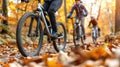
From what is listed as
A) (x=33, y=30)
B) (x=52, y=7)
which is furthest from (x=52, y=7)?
(x=33, y=30)

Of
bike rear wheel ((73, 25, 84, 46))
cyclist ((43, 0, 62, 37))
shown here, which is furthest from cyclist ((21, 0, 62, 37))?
bike rear wheel ((73, 25, 84, 46))

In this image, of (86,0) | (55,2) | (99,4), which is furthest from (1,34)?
(99,4)

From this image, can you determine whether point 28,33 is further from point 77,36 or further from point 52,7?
point 77,36

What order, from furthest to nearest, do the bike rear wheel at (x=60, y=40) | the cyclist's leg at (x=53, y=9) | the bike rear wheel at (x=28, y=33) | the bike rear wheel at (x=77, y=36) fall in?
the bike rear wheel at (x=77, y=36) < the bike rear wheel at (x=60, y=40) < the cyclist's leg at (x=53, y=9) < the bike rear wheel at (x=28, y=33)

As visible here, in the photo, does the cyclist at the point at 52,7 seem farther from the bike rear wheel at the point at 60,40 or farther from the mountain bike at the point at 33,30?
the bike rear wheel at the point at 60,40

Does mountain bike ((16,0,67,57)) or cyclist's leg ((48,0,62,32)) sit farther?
cyclist's leg ((48,0,62,32))

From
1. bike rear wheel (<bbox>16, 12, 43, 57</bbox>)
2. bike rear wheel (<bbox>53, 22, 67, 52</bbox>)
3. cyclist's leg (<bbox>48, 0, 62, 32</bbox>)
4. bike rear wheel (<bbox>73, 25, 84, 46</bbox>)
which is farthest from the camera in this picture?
bike rear wheel (<bbox>73, 25, 84, 46</bbox>)

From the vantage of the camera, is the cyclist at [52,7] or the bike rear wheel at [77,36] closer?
the cyclist at [52,7]

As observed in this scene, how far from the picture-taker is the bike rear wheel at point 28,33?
562cm

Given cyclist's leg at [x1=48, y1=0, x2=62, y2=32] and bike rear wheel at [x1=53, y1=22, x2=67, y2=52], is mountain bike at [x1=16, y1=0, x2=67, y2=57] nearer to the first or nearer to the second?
cyclist's leg at [x1=48, y1=0, x2=62, y2=32]

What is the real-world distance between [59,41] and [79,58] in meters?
6.88

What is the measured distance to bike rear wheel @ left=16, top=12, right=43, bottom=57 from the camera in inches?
221

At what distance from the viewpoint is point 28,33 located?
6.59 meters

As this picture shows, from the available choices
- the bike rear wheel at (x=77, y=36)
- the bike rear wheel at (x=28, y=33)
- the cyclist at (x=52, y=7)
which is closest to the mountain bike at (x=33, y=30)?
the bike rear wheel at (x=28, y=33)
